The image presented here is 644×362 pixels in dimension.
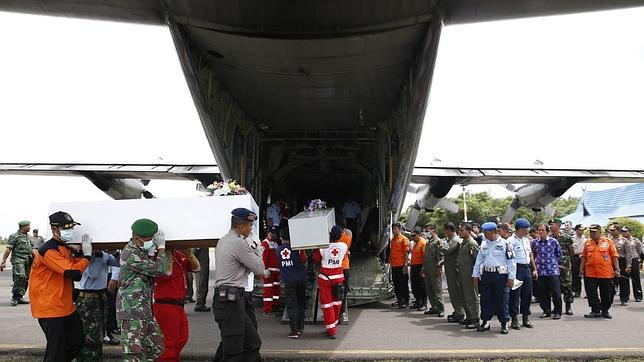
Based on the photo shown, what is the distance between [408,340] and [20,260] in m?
8.65

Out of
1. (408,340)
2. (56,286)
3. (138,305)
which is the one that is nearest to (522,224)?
(408,340)

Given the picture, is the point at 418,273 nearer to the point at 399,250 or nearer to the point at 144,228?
the point at 399,250

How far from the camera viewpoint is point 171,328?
16.0 ft

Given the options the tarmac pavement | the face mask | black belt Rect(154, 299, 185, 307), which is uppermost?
the face mask

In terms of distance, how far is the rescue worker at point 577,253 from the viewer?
11.2 m

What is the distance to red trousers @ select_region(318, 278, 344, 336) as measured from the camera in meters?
6.59

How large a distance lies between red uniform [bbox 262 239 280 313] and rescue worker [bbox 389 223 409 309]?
2372 mm

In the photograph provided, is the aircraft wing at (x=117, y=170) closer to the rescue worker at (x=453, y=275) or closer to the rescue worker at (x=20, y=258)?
the rescue worker at (x=20, y=258)

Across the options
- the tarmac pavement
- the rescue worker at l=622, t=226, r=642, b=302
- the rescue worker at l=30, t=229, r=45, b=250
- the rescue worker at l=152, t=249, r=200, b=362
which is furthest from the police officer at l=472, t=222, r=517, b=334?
the rescue worker at l=30, t=229, r=45, b=250

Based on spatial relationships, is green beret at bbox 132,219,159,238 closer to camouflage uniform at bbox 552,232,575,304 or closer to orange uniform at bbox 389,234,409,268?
orange uniform at bbox 389,234,409,268

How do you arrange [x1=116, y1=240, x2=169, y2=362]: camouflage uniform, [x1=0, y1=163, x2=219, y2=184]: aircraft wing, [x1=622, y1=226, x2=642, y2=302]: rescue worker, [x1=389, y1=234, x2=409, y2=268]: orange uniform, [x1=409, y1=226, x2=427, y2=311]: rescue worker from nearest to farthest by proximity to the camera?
[x1=116, y1=240, x2=169, y2=362]: camouflage uniform, [x1=409, y1=226, x2=427, y2=311]: rescue worker, [x1=389, y1=234, x2=409, y2=268]: orange uniform, [x1=622, y1=226, x2=642, y2=302]: rescue worker, [x1=0, y1=163, x2=219, y2=184]: aircraft wing

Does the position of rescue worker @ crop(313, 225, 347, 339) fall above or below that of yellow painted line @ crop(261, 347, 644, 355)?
above

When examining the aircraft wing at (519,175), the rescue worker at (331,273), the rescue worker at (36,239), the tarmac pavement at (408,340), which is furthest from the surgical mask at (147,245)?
the aircraft wing at (519,175)

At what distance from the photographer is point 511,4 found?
5320 mm
